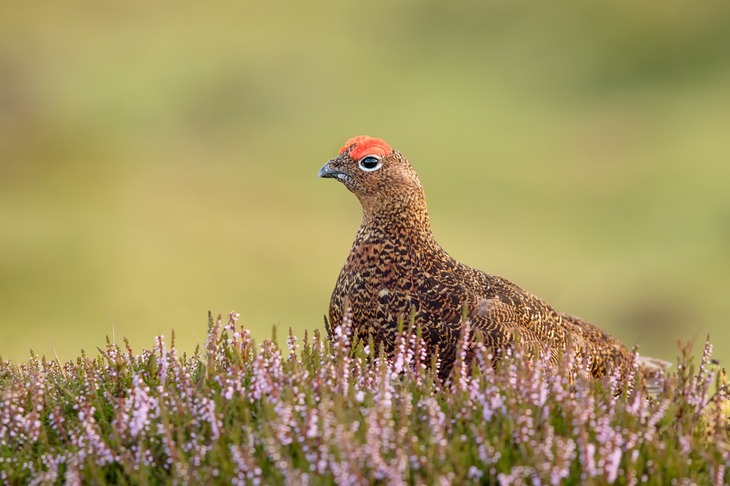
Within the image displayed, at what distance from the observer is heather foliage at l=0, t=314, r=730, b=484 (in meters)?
2.93

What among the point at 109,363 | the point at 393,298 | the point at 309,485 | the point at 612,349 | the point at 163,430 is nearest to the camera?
the point at 309,485

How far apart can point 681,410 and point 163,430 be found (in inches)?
83.3

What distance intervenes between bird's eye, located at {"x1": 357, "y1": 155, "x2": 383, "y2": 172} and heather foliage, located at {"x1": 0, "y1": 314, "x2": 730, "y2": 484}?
1730 millimetres

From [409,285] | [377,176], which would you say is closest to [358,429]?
[409,285]

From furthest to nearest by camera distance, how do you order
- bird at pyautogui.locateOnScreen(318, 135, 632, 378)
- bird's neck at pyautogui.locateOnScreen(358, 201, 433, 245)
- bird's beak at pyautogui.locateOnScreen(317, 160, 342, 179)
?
bird's beak at pyautogui.locateOnScreen(317, 160, 342, 179)
bird's neck at pyautogui.locateOnScreen(358, 201, 433, 245)
bird at pyautogui.locateOnScreen(318, 135, 632, 378)

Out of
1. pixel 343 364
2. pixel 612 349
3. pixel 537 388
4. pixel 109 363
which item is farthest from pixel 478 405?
pixel 612 349

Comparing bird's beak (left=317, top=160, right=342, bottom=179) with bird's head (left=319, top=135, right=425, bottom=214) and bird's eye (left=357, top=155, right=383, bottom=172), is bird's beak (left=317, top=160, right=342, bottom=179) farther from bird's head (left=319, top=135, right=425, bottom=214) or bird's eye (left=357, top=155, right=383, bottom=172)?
bird's eye (left=357, top=155, right=383, bottom=172)

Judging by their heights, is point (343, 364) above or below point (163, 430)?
above

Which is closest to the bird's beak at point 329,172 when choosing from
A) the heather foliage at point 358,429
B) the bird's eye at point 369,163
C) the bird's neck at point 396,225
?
the bird's eye at point 369,163

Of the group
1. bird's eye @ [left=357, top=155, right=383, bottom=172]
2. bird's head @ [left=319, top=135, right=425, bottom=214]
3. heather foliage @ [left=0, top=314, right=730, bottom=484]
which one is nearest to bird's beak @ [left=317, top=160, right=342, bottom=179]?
bird's head @ [left=319, top=135, right=425, bottom=214]

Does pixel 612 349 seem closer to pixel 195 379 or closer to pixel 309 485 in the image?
pixel 195 379

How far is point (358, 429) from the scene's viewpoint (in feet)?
10.6

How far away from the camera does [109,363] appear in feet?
13.9

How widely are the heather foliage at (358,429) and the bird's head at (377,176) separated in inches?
64.3
